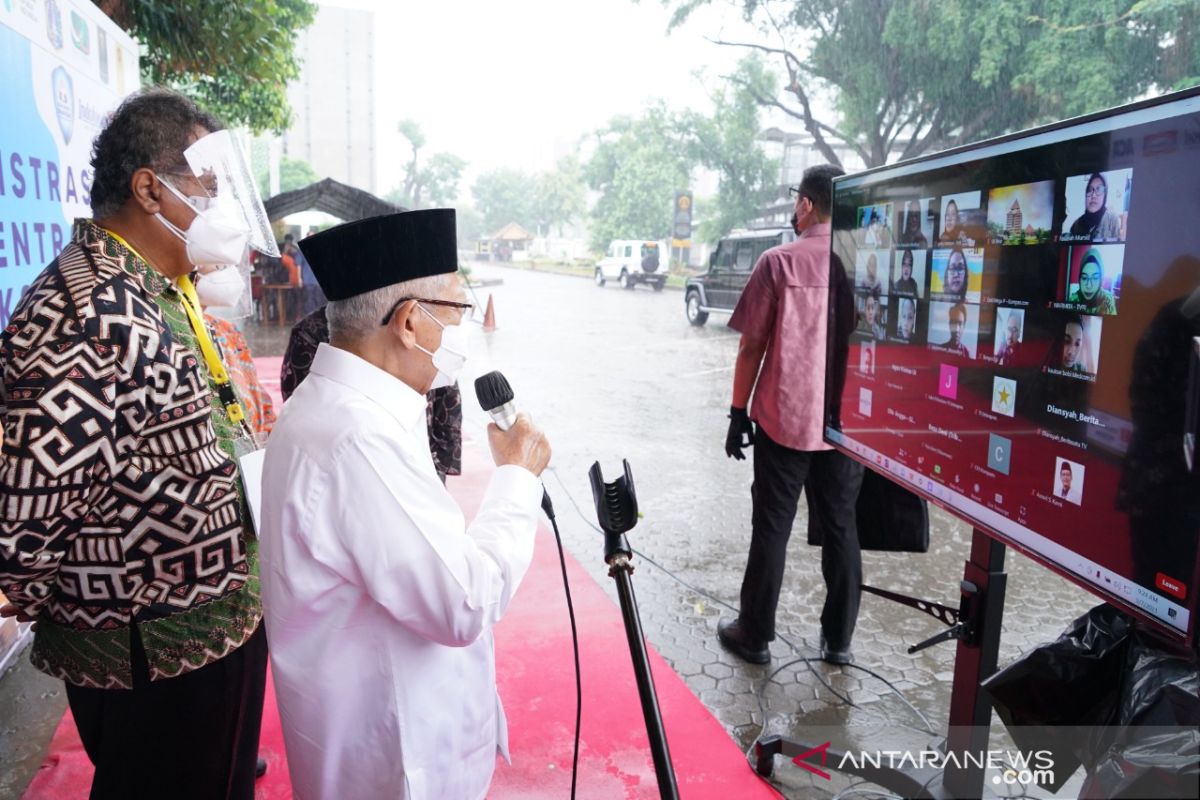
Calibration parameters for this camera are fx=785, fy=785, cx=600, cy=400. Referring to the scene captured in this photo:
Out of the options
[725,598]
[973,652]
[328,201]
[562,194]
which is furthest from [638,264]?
[562,194]

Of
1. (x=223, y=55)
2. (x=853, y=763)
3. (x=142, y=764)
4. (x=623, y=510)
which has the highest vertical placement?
(x=223, y=55)

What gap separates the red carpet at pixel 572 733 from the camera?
2391mm

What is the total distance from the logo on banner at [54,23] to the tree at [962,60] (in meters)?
→ 14.5

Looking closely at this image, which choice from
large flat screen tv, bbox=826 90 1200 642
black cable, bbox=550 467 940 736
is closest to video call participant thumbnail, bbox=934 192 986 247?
large flat screen tv, bbox=826 90 1200 642

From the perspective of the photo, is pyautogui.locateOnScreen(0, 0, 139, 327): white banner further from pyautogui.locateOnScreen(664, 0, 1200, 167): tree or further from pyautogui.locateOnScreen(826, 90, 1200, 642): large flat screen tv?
pyautogui.locateOnScreen(664, 0, 1200, 167): tree

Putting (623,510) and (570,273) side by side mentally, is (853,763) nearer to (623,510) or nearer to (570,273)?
(623,510)

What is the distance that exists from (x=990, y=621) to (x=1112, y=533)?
491 mm

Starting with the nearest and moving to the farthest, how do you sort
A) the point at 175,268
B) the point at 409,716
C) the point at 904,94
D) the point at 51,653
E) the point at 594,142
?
the point at 409,716, the point at 51,653, the point at 175,268, the point at 904,94, the point at 594,142

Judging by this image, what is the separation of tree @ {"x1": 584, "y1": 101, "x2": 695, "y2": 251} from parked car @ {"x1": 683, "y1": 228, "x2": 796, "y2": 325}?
15.0 m

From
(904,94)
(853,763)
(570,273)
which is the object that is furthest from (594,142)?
(853,763)

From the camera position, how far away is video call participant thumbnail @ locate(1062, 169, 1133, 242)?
1147mm

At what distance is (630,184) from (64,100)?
3494 cm

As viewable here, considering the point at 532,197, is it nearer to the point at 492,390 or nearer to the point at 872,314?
the point at 872,314

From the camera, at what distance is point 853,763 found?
2.05 meters
